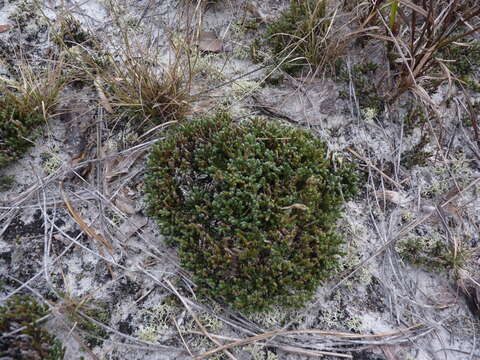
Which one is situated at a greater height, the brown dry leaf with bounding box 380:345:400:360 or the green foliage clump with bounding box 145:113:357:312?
the green foliage clump with bounding box 145:113:357:312

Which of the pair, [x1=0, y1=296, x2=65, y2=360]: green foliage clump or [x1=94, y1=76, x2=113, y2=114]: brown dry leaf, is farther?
[x1=94, y1=76, x2=113, y2=114]: brown dry leaf

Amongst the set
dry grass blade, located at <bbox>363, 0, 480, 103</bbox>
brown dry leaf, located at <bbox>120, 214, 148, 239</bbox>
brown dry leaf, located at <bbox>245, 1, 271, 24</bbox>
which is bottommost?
brown dry leaf, located at <bbox>120, 214, 148, 239</bbox>

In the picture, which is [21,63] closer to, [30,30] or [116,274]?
[30,30]

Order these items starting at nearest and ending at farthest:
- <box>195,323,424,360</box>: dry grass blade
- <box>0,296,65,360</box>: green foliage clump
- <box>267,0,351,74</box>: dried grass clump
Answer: <box>0,296,65,360</box>: green foliage clump, <box>195,323,424,360</box>: dry grass blade, <box>267,0,351,74</box>: dried grass clump

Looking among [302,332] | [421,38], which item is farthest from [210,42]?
[302,332]

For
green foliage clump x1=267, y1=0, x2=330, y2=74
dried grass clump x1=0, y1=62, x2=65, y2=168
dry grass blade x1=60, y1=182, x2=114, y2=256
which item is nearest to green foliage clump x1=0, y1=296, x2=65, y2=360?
dry grass blade x1=60, y1=182, x2=114, y2=256

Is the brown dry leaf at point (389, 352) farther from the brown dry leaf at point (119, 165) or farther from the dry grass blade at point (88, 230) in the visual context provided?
the brown dry leaf at point (119, 165)

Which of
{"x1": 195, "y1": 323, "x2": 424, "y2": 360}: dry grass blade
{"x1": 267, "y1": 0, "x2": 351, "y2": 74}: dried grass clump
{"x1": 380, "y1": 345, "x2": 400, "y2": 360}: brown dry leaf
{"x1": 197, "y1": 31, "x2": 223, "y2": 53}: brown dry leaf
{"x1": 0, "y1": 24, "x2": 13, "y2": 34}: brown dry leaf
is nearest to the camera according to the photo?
{"x1": 195, "y1": 323, "x2": 424, "y2": 360}: dry grass blade

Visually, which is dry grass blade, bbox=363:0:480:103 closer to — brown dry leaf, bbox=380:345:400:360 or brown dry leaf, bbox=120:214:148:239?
brown dry leaf, bbox=380:345:400:360

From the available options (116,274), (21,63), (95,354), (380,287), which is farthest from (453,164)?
(21,63)
